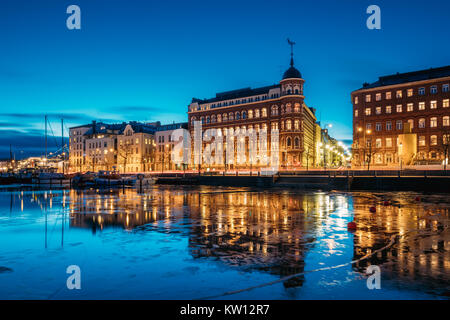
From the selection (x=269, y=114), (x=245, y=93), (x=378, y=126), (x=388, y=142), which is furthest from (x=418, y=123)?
(x=245, y=93)

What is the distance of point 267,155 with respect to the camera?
285 feet

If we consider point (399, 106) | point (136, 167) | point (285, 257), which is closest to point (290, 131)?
point (399, 106)

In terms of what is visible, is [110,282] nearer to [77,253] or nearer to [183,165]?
[77,253]

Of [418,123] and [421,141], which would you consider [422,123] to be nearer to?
[418,123]

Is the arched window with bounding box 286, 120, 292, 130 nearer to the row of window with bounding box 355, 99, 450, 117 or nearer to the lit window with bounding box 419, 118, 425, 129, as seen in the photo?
the row of window with bounding box 355, 99, 450, 117

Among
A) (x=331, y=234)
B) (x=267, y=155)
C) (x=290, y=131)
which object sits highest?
(x=290, y=131)

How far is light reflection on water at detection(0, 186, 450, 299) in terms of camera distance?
693 centimetres

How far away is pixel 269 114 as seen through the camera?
8738cm

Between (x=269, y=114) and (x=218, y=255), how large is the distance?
262 feet

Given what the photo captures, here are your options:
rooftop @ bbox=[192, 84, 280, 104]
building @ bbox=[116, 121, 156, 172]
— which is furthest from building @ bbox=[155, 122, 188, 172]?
rooftop @ bbox=[192, 84, 280, 104]

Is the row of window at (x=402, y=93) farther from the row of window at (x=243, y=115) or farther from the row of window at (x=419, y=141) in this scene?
the row of window at (x=243, y=115)

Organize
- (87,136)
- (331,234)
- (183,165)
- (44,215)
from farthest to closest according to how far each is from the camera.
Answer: (87,136) → (183,165) → (44,215) → (331,234)

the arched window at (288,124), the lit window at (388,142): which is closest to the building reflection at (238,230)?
the lit window at (388,142)

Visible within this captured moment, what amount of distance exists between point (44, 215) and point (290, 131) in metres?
68.9
